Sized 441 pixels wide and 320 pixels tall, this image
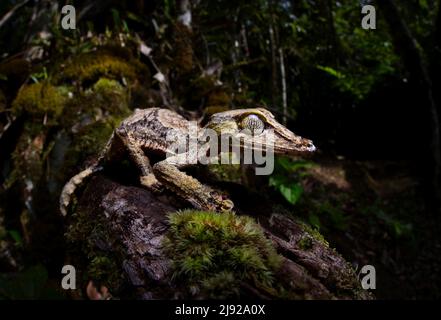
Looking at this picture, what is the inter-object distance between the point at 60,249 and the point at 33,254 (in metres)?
0.43

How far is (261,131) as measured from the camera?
119 inches

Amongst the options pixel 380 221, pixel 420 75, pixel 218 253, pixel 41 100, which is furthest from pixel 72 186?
pixel 420 75

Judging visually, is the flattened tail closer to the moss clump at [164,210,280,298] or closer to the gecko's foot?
the gecko's foot

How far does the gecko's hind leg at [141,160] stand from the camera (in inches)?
126

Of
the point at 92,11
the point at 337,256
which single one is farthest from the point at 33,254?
the point at 92,11

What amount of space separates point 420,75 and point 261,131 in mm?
6820

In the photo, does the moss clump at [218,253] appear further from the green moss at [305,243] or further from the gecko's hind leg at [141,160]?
the gecko's hind leg at [141,160]

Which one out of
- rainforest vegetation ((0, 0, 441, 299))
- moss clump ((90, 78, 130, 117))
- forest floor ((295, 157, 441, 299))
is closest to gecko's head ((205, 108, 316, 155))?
rainforest vegetation ((0, 0, 441, 299))

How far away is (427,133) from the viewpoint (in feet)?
29.3

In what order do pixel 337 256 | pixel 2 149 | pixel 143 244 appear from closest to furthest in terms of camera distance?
1. pixel 143 244
2. pixel 337 256
3. pixel 2 149

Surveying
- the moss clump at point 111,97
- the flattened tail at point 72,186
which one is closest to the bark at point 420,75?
the moss clump at point 111,97

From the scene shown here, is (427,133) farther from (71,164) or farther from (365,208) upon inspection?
(71,164)

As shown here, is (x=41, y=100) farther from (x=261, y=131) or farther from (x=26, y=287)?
(x=261, y=131)

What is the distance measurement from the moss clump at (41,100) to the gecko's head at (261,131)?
11.0ft
